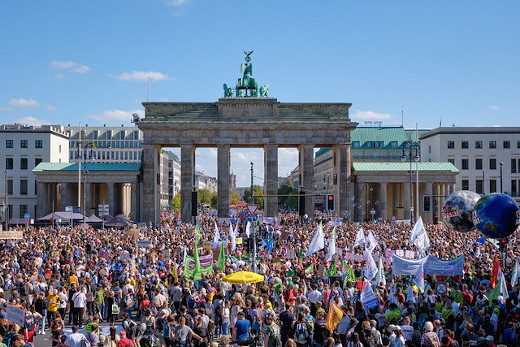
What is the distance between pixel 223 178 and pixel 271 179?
21.1 feet

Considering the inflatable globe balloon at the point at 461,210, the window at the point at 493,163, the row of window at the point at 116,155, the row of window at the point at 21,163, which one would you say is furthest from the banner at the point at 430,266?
the row of window at the point at 116,155

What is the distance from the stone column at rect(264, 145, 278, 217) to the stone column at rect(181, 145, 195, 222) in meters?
→ 9.63

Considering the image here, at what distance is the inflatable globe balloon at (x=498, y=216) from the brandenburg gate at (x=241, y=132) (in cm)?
5965

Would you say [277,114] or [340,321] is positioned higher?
[277,114]

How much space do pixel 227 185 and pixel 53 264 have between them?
5412cm

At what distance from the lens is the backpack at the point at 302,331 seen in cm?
1598

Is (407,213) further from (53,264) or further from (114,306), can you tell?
(114,306)

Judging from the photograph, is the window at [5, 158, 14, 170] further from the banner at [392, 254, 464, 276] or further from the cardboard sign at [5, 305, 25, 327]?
the banner at [392, 254, 464, 276]

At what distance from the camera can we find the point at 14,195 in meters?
99.8

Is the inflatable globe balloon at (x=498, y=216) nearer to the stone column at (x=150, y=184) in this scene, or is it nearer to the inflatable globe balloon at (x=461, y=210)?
the inflatable globe balloon at (x=461, y=210)

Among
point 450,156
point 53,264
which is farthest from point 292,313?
point 450,156

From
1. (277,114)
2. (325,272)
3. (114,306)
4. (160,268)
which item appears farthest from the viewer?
(277,114)

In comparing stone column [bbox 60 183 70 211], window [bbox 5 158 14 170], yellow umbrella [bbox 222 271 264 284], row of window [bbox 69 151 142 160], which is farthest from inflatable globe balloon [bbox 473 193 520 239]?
row of window [bbox 69 151 142 160]

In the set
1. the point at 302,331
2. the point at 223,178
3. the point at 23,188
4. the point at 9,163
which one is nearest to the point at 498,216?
the point at 302,331
